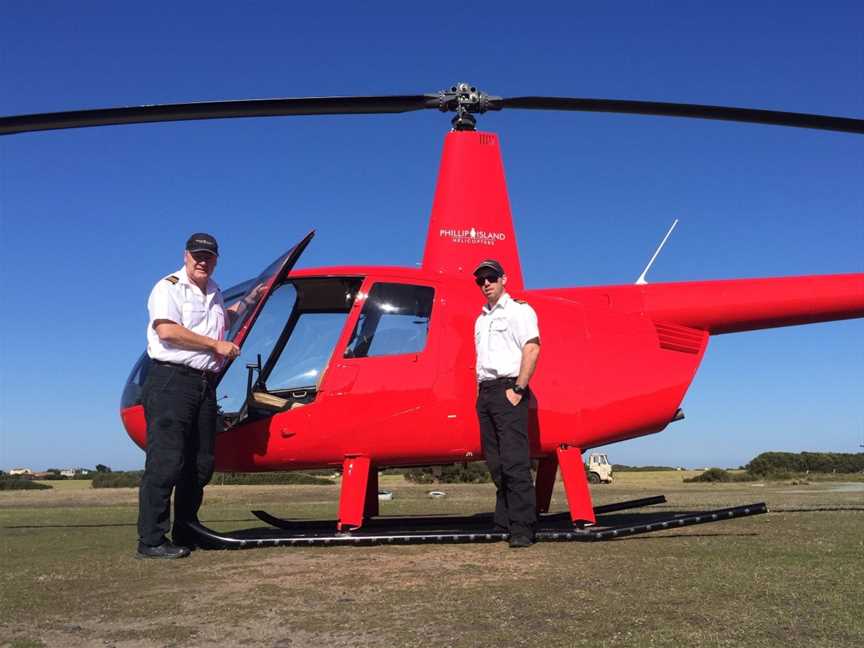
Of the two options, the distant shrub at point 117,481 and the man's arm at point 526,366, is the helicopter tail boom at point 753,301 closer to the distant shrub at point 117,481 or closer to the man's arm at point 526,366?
the man's arm at point 526,366

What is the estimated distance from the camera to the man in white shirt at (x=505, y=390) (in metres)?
5.57

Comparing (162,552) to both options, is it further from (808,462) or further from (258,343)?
(808,462)

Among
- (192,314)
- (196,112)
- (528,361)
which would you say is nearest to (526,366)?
(528,361)

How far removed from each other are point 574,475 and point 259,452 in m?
2.75

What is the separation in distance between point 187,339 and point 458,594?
2871 millimetres

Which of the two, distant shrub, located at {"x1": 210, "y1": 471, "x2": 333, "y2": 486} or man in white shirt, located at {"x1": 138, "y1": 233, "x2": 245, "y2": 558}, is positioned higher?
man in white shirt, located at {"x1": 138, "y1": 233, "x2": 245, "y2": 558}

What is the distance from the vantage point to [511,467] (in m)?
5.60

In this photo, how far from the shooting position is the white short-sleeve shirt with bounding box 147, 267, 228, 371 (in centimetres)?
535

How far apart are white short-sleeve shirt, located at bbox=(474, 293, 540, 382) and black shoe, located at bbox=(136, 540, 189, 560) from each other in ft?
8.61

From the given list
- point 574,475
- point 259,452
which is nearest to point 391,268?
point 259,452

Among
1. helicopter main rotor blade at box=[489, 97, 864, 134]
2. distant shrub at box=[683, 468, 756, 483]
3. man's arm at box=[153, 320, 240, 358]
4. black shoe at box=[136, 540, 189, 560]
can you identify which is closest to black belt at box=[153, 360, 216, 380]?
man's arm at box=[153, 320, 240, 358]

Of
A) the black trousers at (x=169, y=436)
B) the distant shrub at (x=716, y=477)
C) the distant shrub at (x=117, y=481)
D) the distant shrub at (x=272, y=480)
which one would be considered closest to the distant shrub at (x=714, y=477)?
the distant shrub at (x=716, y=477)

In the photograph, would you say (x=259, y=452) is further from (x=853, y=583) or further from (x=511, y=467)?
(x=853, y=583)

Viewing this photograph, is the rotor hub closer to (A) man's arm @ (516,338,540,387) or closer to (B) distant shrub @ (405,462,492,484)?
(A) man's arm @ (516,338,540,387)
